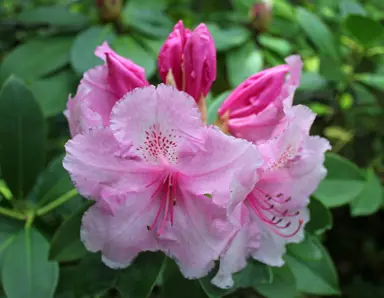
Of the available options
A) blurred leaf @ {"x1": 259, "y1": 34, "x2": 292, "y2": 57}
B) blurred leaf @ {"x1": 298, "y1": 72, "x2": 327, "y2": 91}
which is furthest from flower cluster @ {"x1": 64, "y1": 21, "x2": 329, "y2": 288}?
blurred leaf @ {"x1": 259, "y1": 34, "x2": 292, "y2": 57}

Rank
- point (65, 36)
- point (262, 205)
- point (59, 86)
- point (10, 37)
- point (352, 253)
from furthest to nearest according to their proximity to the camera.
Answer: point (352, 253)
point (10, 37)
point (65, 36)
point (59, 86)
point (262, 205)

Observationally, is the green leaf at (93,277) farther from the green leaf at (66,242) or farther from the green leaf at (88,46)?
the green leaf at (88,46)

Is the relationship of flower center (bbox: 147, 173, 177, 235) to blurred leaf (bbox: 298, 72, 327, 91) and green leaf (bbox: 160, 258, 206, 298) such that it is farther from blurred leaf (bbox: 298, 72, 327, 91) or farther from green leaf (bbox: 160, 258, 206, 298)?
blurred leaf (bbox: 298, 72, 327, 91)

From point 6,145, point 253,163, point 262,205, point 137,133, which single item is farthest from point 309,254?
point 6,145

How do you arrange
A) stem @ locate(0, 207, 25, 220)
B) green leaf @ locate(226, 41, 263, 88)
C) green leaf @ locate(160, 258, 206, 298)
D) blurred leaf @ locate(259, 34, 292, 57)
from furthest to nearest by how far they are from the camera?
blurred leaf @ locate(259, 34, 292, 57), green leaf @ locate(226, 41, 263, 88), stem @ locate(0, 207, 25, 220), green leaf @ locate(160, 258, 206, 298)

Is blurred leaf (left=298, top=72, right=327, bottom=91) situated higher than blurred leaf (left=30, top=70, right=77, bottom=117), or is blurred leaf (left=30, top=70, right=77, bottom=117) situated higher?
blurred leaf (left=30, top=70, right=77, bottom=117)

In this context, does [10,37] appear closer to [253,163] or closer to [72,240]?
[72,240]

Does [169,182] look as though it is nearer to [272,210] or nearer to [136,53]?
[272,210]
